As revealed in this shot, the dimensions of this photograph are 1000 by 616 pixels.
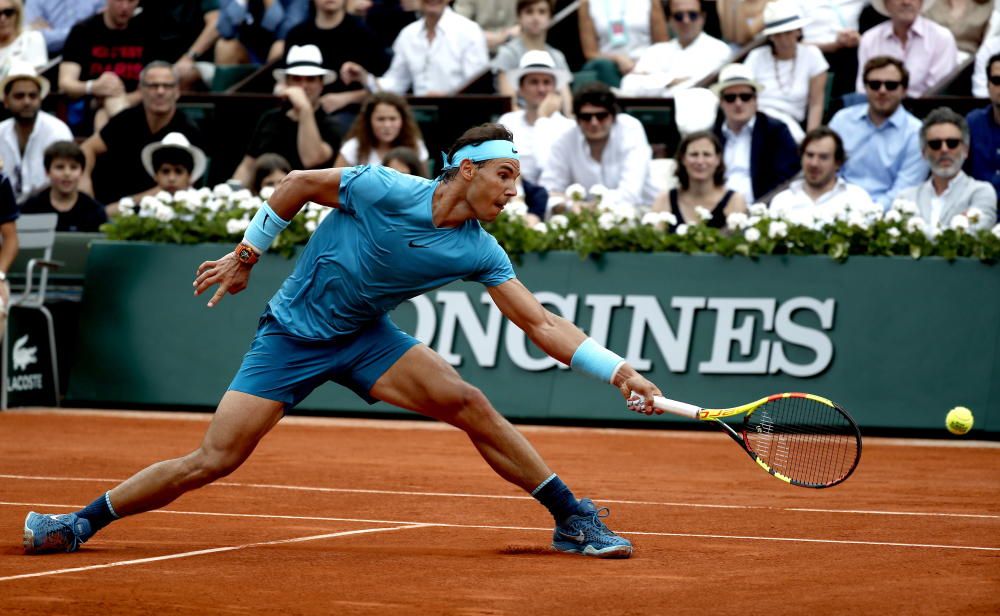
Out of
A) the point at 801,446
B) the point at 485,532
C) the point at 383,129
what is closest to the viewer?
the point at 485,532

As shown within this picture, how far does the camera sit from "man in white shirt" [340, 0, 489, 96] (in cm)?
1529

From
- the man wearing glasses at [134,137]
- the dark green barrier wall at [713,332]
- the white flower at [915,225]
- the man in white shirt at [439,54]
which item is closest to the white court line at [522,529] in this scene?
the dark green barrier wall at [713,332]

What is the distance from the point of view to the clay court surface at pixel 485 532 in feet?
17.1

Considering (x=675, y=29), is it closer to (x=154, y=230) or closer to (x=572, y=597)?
(x=154, y=230)

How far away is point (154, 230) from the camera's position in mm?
12852

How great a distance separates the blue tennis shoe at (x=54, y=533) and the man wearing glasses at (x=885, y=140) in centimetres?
805

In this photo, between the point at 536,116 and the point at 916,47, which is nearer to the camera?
the point at 916,47

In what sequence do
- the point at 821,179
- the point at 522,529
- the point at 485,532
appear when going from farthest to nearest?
1. the point at 821,179
2. the point at 522,529
3. the point at 485,532

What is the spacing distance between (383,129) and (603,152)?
6.18 feet

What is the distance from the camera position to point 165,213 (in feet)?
41.6

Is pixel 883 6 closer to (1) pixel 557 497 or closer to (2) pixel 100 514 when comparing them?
(1) pixel 557 497

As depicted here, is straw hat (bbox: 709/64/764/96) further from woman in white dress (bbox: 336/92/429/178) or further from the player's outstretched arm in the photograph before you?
the player's outstretched arm

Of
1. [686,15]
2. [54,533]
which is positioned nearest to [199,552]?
[54,533]

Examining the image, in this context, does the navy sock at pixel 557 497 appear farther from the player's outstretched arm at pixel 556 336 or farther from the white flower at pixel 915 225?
the white flower at pixel 915 225
